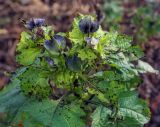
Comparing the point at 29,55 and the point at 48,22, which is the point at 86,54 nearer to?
the point at 29,55

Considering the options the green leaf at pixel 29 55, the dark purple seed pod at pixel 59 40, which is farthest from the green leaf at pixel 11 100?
the dark purple seed pod at pixel 59 40

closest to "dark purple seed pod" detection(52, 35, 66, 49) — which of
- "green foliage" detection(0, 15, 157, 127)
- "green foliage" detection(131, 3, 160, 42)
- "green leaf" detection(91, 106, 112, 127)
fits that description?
"green foliage" detection(0, 15, 157, 127)

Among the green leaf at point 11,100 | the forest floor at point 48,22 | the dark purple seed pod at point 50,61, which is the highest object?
the dark purple seed pod at point 50,61

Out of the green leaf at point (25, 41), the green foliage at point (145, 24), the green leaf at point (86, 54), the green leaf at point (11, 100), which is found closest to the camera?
the green leaf at point (86, 54)

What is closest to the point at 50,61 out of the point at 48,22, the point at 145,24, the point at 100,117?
the point at 100,117

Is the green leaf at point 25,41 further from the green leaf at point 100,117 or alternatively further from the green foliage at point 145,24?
the green foliage at point 145,24

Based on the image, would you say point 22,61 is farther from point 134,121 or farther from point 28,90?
point 134,121


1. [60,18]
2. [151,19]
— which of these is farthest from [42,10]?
[151,19]

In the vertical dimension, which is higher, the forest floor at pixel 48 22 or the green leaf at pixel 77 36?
the green leaf at pixel 77 36
